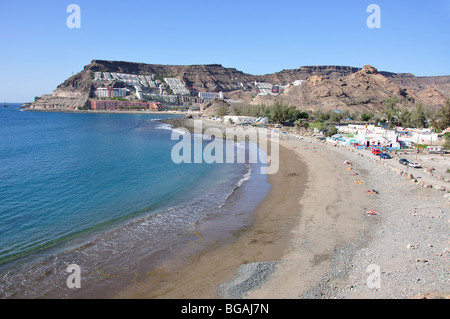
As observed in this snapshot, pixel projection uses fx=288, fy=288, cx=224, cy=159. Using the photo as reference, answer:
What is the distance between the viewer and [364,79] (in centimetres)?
12725

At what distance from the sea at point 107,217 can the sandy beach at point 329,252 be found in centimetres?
137

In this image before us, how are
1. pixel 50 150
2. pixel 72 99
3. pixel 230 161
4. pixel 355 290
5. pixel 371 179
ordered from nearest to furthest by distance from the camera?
1. pixel 355 290
2. pixel 371 179
3. pixel 230 161
4. pixel 50 150
5. pixel 72 99

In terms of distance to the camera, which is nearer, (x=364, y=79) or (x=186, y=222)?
(x=186, y=222)

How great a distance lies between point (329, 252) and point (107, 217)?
550 inches

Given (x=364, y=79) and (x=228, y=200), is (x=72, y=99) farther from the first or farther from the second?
(x=228, y=200)

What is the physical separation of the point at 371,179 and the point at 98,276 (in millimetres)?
23526

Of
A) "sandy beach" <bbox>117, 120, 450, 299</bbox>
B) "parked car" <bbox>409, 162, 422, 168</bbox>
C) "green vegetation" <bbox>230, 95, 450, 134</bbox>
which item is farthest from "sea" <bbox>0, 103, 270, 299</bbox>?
"green vegetation" <bbox>230, 95, 450, 134</bbox>

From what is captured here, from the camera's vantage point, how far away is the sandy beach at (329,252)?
11.0 metres
